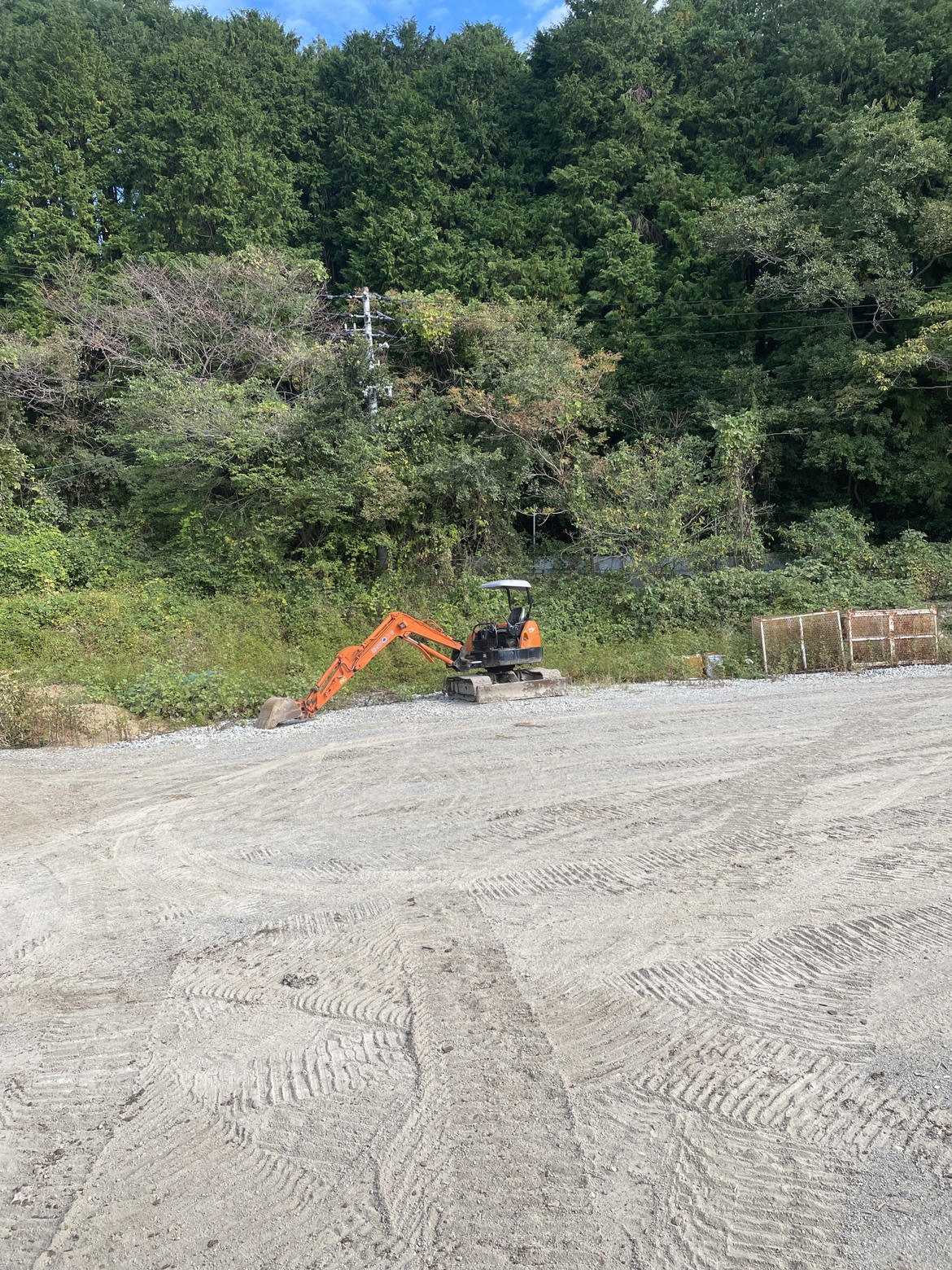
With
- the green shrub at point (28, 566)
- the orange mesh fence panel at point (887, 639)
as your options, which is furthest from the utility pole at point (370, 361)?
the orange mesh fence panel at point (887, 639)

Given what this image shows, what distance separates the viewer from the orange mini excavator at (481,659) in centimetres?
1258

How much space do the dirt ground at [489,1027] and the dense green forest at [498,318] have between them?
10.1 m

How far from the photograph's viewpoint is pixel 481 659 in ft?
44.4

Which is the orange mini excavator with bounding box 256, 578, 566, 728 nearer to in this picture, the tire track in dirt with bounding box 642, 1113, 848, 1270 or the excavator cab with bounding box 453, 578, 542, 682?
the excavator cab with bounding box 453, 578, 542, 682

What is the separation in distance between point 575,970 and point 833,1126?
61.3 inches

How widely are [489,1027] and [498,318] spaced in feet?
69.4

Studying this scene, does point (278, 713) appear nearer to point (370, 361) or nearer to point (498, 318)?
point (370, 361)

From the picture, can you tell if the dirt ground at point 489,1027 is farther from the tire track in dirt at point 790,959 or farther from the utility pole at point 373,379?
the utility pole at point 373,379

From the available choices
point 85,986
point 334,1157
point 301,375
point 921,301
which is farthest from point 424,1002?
point 921,301

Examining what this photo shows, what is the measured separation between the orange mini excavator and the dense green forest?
15.2 ft

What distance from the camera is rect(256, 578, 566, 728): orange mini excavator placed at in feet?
41.3

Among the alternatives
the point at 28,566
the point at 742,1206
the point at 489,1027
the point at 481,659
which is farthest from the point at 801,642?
the point at 28,566

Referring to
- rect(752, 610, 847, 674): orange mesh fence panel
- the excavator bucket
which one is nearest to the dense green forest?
rect(752, 610, 847, 674): orange mesh fence panel

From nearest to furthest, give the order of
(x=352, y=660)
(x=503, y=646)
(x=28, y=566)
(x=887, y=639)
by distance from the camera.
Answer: (x=352, y=660) → (x=503, y=646) → (x=887, y=639) → (x=28, y=566)
